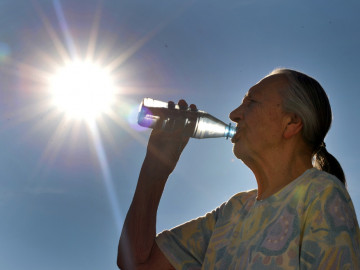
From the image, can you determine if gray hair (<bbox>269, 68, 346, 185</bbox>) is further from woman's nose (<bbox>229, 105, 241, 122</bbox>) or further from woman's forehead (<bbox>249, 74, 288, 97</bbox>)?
woman's nose (<bbox>229, 105, 241, 122</bbox>)

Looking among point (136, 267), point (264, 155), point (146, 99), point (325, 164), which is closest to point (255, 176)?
point (264, 155)

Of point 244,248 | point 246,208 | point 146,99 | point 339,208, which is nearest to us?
point 339,208

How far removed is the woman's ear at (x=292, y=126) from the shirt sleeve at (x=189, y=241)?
616 mm

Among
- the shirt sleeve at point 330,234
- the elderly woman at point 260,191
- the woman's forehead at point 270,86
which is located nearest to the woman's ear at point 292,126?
the elderly woman at point 260,191

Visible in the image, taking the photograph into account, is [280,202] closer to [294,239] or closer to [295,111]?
[294,239]

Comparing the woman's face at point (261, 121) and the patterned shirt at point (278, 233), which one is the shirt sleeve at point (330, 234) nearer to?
the patterned shirt at point (278, 233)

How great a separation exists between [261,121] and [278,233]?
75 centimetres

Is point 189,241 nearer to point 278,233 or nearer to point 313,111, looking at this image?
point 278,233

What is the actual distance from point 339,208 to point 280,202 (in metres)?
0.35

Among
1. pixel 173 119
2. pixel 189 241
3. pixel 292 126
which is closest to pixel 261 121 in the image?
pixel 292 126

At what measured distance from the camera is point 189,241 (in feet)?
8.36

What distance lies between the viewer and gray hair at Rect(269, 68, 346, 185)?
2.47 m

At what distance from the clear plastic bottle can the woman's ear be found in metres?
0.83

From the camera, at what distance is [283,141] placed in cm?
246
